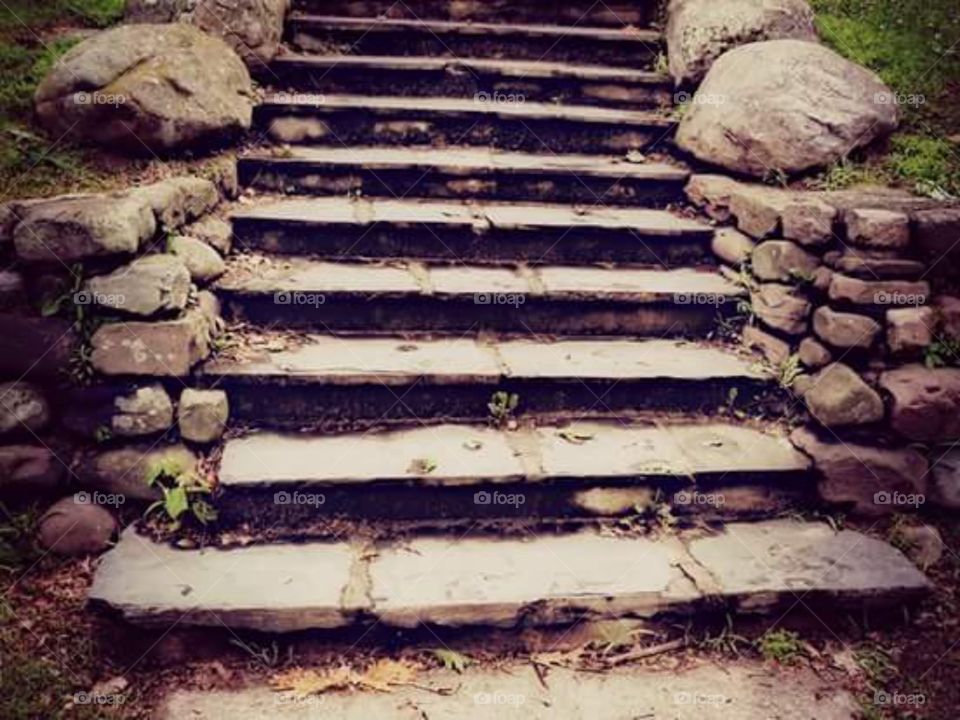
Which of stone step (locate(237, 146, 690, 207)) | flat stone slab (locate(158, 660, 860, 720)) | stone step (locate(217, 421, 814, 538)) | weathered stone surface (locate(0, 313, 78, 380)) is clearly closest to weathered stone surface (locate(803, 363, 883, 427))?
stone step (locate(217, 421, 814, 538))

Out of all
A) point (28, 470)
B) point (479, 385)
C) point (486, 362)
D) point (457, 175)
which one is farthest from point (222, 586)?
point (457, 175)

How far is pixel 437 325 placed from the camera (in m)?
3.78

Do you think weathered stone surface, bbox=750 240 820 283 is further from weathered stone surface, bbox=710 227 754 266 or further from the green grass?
the green grass

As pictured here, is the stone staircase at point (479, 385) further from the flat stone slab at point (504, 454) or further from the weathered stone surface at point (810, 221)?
the weathered stone surface at point (810, 221)

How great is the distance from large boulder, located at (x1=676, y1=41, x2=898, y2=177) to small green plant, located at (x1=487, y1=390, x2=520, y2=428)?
1.98 metres

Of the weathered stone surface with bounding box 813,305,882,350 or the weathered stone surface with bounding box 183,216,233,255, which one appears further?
the weathered stone surface with bounding box 183,216,233,255

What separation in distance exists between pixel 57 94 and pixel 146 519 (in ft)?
6.98

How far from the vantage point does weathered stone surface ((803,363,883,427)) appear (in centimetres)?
334

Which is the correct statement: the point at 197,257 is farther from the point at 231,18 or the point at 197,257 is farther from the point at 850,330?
the point at 850,330

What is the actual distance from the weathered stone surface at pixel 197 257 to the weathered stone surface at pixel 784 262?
2.69m

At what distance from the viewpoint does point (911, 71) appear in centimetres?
500

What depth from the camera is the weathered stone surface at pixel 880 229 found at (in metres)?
3.42

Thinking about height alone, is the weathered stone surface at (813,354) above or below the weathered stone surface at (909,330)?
below

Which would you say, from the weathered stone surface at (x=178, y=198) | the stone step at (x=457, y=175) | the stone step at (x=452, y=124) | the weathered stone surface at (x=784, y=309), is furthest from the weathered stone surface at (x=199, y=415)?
the weathered stone surface at (x=784, y=309)
